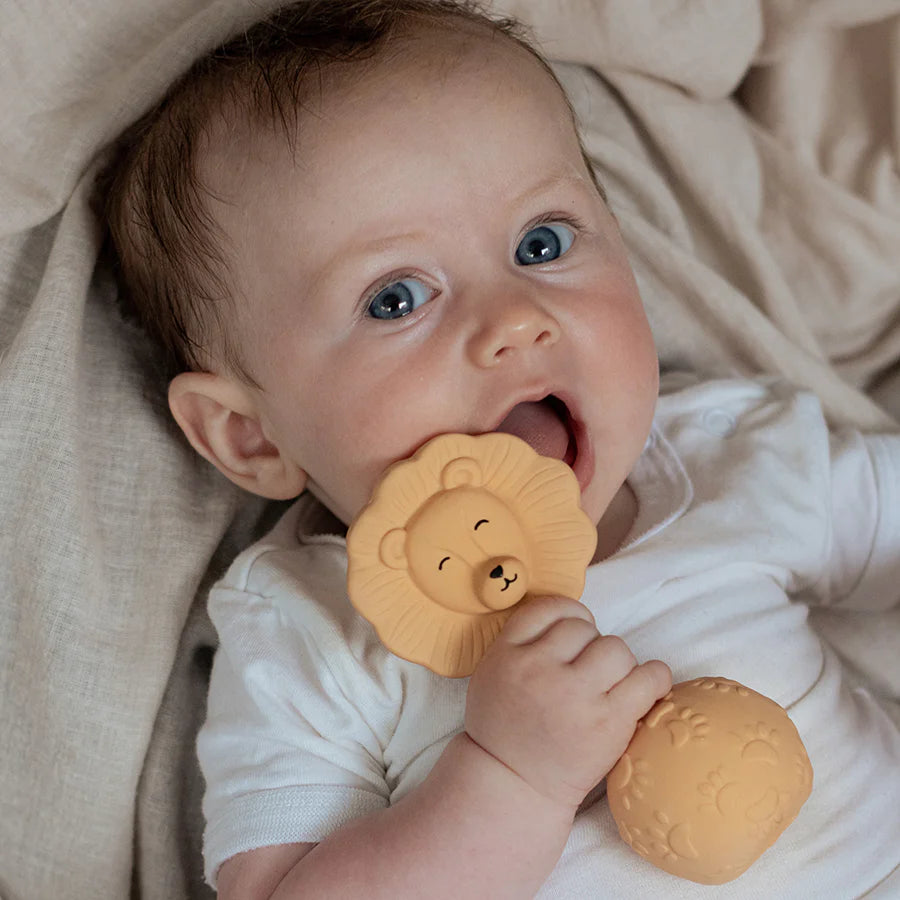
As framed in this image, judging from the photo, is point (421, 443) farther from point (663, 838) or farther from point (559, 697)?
point (663, 838)

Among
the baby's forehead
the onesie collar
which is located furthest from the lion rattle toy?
the baby's forehead

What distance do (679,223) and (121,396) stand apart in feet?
2.75

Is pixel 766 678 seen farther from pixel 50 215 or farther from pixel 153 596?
pixel 50 215

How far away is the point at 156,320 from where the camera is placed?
4.36 ft

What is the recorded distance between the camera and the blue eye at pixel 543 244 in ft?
3.75

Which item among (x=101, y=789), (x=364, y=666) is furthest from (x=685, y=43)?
(x=101, y=789)

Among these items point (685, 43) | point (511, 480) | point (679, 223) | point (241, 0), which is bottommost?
point (679, 223)

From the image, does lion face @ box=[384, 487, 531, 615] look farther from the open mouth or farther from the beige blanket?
the beige blanket

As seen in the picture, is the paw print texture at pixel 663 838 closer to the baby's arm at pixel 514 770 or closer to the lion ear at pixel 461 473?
the baby's arm at pixel 514 770

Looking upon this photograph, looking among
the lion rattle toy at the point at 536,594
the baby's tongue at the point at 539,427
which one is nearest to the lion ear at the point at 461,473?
the lion rattle toy at the point at 536,594

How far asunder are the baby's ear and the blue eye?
359mm

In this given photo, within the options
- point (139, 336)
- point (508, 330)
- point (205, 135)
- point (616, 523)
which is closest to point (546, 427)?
point (508, 330)

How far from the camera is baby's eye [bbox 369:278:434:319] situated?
1083mm

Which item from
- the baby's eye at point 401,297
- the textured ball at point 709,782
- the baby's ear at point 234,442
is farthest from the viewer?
the baby's ear at point 234,442
